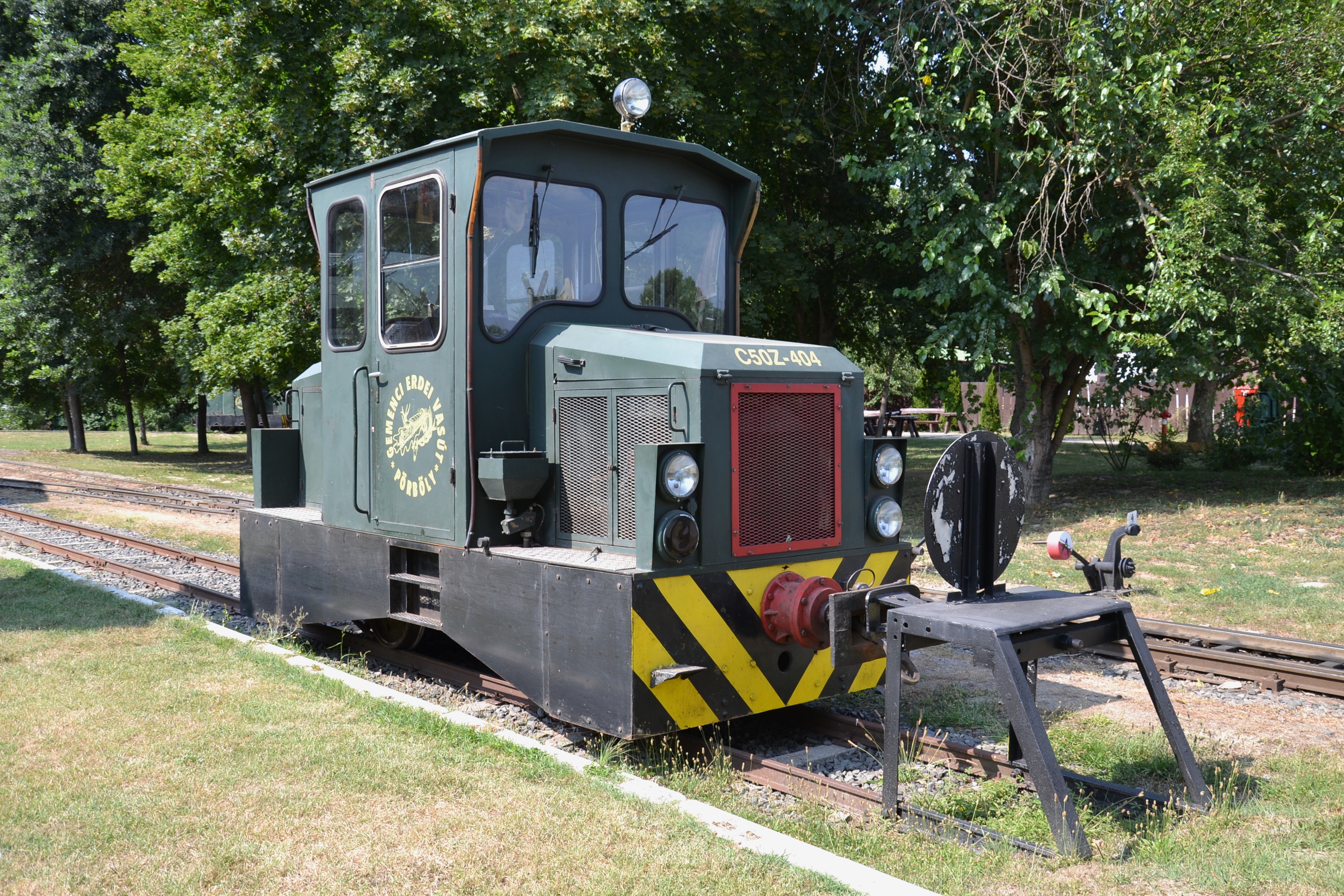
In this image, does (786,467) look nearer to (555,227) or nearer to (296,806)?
(555,227)

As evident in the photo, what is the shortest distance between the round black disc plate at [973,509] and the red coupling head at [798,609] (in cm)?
69

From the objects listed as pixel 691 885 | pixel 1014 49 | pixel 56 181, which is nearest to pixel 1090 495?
pixel 1014 49

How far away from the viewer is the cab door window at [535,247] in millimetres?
5344

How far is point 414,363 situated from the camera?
5781mm

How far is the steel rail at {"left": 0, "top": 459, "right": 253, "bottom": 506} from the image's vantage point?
683 inches

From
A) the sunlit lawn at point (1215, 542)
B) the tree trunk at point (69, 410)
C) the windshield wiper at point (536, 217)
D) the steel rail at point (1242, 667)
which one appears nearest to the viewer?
the windshield wiper at point (536, 217)

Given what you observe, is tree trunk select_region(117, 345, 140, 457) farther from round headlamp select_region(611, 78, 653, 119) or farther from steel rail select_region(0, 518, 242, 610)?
round headlamp select_region(611, 78, 653, 119)

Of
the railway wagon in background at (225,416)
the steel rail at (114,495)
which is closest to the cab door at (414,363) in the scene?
the steel rail at (114,495)

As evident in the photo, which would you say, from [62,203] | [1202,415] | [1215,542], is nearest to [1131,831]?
[1215,542]

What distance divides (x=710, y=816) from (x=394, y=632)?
135 inches

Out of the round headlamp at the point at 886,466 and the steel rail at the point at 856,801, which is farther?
the round headlamp at the point at 886,466

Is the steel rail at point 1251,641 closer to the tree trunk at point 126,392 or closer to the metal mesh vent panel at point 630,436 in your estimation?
the metal mesh vent panel at point 630,436

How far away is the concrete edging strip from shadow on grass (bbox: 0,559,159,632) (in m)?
2.04

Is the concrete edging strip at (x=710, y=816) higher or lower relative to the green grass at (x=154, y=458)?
lower
